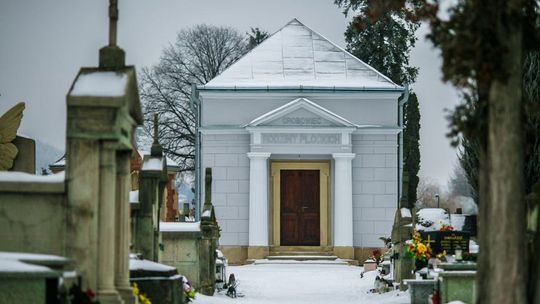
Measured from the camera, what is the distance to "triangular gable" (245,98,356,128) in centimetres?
3378

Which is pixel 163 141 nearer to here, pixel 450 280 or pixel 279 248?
pixel 279 248

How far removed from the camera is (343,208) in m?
34.0

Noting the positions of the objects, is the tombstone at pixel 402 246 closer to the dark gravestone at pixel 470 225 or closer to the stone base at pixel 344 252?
the dark gravestone at pixel 470 225

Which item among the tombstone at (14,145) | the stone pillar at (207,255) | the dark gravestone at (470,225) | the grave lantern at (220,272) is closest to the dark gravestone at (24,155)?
the tombstone at (14,145)

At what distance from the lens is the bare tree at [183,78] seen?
1993 inches

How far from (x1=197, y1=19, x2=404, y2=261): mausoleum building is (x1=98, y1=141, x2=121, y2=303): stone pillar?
2280cm

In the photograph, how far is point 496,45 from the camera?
Result: 9781 mm

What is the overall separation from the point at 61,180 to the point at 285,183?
23.8 metres

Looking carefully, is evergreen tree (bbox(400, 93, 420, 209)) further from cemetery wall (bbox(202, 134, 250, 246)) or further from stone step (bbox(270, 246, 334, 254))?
cemetery wall (bbox(202, 134, 250, 246))

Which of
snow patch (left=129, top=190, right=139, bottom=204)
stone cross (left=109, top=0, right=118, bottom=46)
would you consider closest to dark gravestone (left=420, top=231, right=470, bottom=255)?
snow patch (left=129, top=190, right=139, bottom=204)

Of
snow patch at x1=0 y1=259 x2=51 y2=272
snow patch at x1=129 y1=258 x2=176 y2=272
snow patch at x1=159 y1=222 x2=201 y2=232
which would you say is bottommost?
snow patch at x1=129 y1=258 x2=176 y2=272

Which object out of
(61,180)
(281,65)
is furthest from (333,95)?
(61,180)

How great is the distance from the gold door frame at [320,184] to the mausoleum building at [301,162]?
0.03m

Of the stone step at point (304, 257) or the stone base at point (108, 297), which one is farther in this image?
the stone step at point (304, 257)
